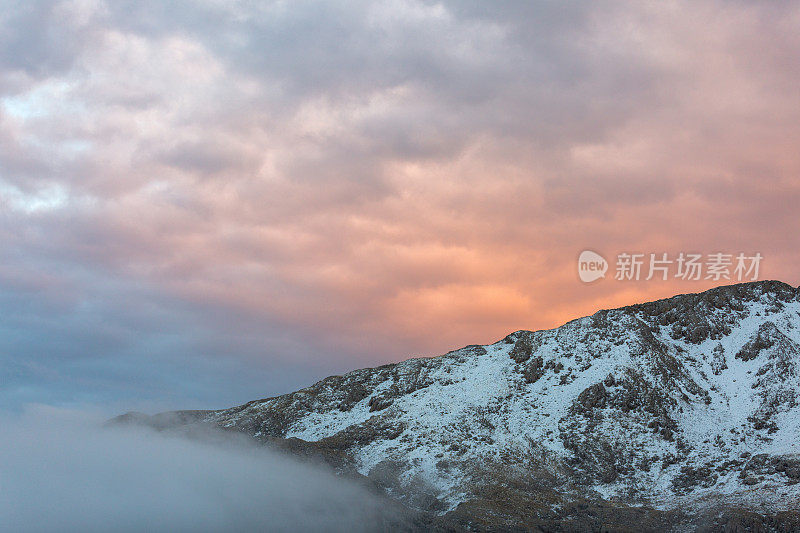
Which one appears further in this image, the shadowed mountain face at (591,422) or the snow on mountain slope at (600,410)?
the snow on mountain slope at (600,410)

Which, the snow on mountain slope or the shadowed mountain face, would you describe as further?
the snow on mountain slope

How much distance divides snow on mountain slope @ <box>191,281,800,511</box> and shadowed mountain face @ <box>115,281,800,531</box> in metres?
0.29

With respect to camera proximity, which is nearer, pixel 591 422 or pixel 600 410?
pixel 591 422

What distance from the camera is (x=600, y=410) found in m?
126

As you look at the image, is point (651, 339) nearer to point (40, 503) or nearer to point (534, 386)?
point (534, 386)

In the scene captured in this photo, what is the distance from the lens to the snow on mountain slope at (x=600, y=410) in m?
110

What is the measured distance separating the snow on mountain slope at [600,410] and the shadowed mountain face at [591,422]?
0.29 metres

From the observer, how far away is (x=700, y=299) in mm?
147750

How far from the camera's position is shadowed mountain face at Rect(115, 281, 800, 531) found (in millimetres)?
101750

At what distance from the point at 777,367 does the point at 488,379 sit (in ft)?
162

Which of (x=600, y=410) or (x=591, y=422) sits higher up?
(x=600, y=410)

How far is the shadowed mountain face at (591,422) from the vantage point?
101750 mm

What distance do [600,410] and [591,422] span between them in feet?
11.2

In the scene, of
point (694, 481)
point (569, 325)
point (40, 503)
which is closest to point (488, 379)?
point (569, 325)
